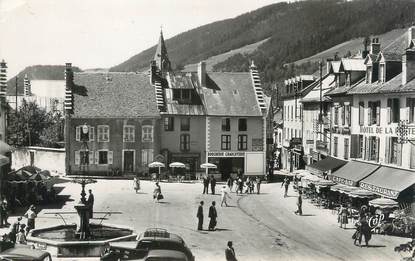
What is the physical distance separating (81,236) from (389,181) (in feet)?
61.0

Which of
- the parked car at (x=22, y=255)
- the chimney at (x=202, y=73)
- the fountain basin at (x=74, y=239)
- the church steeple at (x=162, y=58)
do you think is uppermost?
the church steeple at (x=162, y=58)

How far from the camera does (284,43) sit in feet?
429

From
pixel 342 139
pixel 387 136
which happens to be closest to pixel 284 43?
pixel 342 139

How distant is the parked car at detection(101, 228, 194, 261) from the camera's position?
19.8 m

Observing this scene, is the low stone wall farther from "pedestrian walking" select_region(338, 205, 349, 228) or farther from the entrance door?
"pedestrian walking" select_region(338, 205, 349, 228)

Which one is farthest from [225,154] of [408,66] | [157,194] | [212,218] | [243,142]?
[212,218]

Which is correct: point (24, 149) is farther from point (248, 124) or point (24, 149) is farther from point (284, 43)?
point (284, 43)

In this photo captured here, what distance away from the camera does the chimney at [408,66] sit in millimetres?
33156

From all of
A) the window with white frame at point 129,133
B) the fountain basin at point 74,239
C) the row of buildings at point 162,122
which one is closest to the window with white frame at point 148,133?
the row of buildings at point 162,122

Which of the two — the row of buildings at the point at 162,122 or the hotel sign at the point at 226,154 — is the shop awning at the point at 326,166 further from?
the row of buildings at the point at 162,122

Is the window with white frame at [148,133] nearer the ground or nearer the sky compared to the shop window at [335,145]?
nearer the sky

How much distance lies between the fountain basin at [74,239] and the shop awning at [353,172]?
18103 millimetres

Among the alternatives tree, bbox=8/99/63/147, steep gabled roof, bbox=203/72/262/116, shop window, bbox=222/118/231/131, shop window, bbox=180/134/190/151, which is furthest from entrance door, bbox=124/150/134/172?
tree, bbox=8/99/63/147

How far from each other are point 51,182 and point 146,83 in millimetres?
22755
